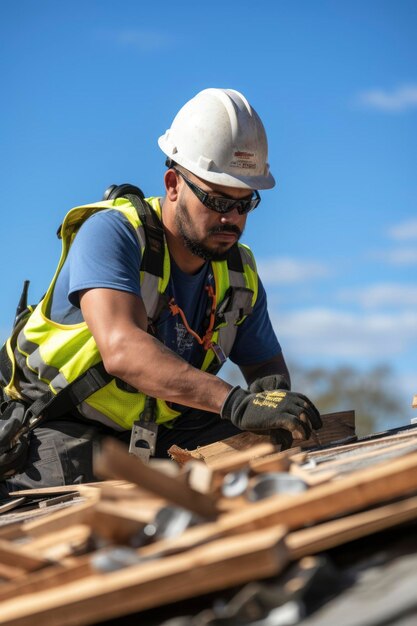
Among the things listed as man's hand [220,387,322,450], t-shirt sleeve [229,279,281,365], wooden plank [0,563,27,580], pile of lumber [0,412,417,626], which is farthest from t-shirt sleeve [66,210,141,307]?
wooden plank [0,563,27,580]

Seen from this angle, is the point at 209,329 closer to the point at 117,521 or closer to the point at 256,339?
the point at 256,339

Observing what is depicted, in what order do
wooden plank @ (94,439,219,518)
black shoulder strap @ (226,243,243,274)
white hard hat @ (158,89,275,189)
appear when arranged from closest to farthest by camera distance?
wooden plank @ (94,439,219,518)
white hard hat @ (158,89,275,189)
black shoulder strap @ (226,243,243,274)

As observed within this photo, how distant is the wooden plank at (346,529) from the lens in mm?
2234

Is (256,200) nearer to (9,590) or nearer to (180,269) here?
(180,269)

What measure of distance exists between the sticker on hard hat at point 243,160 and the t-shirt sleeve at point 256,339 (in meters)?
0.94

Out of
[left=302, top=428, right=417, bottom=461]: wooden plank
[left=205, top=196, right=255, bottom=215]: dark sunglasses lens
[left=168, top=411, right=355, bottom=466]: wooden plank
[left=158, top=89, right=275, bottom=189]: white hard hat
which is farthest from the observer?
[left=158, top=89, right=275, bottom=189]: white hard hat

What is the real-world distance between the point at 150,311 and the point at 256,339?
44.5 inches

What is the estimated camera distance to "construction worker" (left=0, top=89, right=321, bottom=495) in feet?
17.6

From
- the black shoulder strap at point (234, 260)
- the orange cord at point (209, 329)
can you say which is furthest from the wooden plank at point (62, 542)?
the black shoulder strap at point (234, 260)

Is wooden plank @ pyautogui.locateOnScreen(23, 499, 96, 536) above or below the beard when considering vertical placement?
below

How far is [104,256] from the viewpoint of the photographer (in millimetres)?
5543

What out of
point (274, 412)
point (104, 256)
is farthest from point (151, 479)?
point (104, 256)

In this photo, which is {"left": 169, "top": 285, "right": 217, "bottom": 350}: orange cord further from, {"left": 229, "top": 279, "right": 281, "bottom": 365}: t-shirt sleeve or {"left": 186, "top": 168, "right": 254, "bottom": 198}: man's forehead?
{"left": 186, "top": 168, "right": 254, "bottom": 198}: man's forehead

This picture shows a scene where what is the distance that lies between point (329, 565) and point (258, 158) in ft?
13.9
